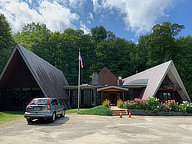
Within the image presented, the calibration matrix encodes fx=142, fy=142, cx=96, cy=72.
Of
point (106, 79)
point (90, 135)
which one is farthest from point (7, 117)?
Result: point (106, 79)

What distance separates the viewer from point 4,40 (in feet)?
107

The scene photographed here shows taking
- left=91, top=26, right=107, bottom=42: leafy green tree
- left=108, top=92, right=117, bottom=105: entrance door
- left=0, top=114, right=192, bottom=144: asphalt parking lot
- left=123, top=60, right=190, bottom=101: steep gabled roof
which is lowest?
left=0, top=114, right=192, bottom=144: asphalt parking lot

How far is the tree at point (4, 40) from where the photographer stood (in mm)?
30609

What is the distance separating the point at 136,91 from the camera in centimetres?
2291

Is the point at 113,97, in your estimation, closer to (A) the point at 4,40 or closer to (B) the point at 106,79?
(B) the point at 106,79

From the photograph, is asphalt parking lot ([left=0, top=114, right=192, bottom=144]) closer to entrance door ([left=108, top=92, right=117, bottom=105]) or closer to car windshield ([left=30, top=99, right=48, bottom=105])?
car windshield ([left=30, top=99, right=48, bottom=105])

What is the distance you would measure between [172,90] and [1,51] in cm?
3424

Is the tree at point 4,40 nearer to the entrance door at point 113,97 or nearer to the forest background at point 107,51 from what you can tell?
the forest background at point 107,51

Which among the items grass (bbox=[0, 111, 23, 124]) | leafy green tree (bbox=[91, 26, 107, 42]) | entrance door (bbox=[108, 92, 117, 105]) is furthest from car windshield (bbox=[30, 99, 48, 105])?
leafy green tree (bbox=[91, 26, 107, 42])

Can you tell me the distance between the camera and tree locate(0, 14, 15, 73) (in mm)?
30609

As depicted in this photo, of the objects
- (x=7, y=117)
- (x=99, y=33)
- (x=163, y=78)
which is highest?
(x=99, y=33)

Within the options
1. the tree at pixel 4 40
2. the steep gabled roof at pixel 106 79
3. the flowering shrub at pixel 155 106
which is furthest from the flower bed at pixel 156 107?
the tree at pixel 4 40

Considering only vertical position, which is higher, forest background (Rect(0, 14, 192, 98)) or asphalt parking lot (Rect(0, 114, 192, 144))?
forest background (Rect(0, 14, 192, 98))

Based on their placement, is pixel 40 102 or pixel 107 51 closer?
pixel 40 102
